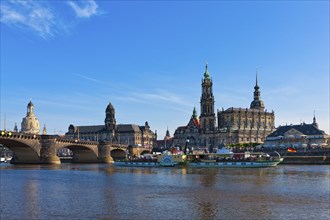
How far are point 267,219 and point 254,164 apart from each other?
70729mm

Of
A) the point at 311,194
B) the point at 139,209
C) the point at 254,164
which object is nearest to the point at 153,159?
the point at 254,164

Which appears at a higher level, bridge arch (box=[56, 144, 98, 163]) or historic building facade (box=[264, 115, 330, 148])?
historic building facade (box=[264, 115, 330, 148])

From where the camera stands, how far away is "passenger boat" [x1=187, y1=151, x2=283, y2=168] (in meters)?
100

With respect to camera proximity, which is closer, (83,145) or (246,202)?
(246,202)

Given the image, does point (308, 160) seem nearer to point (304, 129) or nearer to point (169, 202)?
point (304, 129)

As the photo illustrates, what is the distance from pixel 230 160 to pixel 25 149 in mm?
51417

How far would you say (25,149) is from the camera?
112250 mm

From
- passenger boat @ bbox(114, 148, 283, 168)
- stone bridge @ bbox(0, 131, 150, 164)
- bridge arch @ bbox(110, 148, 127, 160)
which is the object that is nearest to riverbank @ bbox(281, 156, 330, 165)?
passenger boat @ bbox(114, 148, 283, 168)

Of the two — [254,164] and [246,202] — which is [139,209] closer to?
[246,202]

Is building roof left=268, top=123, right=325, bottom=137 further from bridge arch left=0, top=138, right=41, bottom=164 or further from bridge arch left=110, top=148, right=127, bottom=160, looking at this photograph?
bridge arch left=0, top=138, right=41, bottom=164

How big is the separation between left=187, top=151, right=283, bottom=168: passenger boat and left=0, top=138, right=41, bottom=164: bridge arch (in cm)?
3867

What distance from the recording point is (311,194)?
145 ft

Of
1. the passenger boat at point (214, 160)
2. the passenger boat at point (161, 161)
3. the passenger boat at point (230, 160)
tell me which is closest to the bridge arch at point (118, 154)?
the passenger boat at point (214, 160)

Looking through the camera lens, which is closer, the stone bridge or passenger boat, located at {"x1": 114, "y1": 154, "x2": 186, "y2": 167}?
the stone bridge
